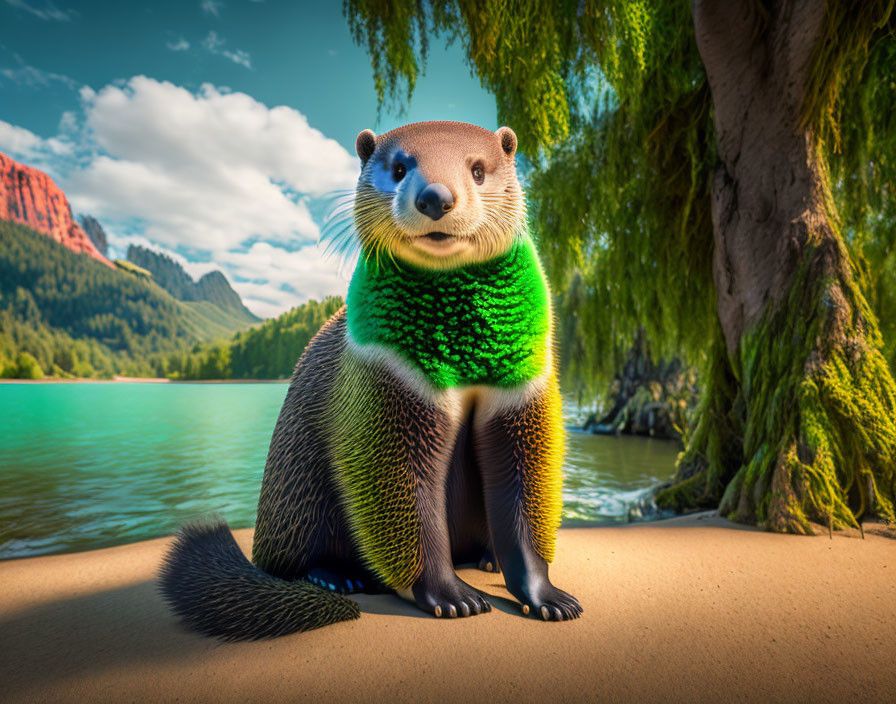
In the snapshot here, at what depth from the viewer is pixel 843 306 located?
3.29 metres

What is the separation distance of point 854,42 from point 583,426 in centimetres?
1143

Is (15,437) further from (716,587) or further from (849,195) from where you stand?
(849,195)

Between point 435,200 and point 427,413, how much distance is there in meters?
0.78

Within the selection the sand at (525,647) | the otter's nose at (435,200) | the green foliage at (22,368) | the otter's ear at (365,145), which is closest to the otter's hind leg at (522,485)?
the sand at (525,647)

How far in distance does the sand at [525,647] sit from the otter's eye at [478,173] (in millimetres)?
1647

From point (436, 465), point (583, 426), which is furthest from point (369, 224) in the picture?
point (583, 426)

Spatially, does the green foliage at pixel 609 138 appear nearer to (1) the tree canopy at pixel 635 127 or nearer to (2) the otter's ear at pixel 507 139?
(1) the tree canopy at pixel 635 127

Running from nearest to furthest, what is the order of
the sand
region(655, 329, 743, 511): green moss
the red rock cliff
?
the sand < region(655, 329, 743, 511): green moss < the red rock cliff

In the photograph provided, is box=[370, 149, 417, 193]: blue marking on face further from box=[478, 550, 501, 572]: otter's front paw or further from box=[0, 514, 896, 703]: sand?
box=[478, 550, 501, 572]: otter's front paw

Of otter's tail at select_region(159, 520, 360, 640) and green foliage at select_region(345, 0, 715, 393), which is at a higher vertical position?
green foliage at select_region(345, 0, 715, 393)

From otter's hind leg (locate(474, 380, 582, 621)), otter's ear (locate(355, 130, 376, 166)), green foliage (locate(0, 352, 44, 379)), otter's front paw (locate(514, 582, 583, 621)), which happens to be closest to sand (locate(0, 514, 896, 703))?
otter's front paw (locate(514, 582, 583, 621))

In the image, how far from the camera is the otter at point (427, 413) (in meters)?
1.76

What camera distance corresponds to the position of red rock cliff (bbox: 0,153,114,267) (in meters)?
121

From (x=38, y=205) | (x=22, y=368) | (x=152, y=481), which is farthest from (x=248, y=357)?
(x=38, y=205)
